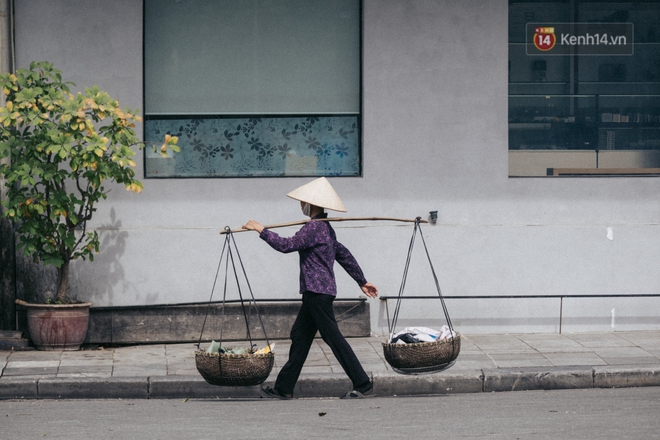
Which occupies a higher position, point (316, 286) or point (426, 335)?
point (316, 286)

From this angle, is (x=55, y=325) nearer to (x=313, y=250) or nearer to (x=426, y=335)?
(x=313, y=250)

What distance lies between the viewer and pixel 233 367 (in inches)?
288

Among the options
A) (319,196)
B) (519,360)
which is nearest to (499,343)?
(519,360)

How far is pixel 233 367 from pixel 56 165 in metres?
3.51

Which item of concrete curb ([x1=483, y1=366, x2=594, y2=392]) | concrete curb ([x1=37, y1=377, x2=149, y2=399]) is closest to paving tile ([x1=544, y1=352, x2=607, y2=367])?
concrete curb ([x1=483, y1=366, x2=594, y2=392])

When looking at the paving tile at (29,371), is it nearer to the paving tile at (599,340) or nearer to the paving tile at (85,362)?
the paving tile at (85,362)

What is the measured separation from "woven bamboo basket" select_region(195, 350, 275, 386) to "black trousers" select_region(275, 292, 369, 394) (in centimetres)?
37

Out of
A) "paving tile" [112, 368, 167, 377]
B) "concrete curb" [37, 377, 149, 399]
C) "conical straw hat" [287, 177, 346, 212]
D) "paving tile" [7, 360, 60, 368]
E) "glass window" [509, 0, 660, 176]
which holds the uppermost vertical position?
"glass window" [509, 0, 660, 176]

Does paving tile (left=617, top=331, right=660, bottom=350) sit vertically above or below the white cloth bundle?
below

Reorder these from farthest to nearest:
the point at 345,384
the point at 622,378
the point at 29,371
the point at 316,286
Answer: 1. the point at 29,371
2. the point at 622,378
3. the point at 345,384
4. the point at 316,286

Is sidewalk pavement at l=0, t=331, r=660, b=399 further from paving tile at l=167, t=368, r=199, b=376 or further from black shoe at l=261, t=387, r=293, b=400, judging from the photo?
black shoe at l=261, t=387, r=293, b=400

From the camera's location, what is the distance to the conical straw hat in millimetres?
7656

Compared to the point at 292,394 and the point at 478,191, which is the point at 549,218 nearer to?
the point at 478,191

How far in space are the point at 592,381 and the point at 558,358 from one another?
77 cm
